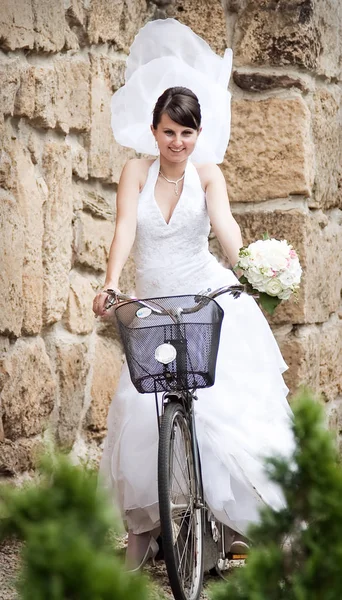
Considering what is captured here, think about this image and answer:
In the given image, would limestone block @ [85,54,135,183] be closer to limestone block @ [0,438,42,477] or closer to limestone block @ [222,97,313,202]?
limestone block @ [222,97,313,202]

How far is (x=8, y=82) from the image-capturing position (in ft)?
11.9

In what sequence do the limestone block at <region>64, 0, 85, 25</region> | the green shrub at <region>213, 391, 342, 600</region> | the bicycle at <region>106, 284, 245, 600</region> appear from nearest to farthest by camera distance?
the green shrub at <region>213, 391, 342, 600</region>
the bicycle at <region>106, 284, 245, 600</region>
the limestone block at <region>64, 0, 85, 25</region>

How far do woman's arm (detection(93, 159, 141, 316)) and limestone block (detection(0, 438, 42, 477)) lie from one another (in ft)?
2.29

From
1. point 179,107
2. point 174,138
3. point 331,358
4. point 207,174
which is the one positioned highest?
point 179,107

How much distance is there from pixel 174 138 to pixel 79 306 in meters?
0.92

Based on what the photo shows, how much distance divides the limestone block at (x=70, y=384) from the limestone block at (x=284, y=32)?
1.61 meters

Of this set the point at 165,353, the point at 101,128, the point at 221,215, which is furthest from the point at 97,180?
the point at 165,353

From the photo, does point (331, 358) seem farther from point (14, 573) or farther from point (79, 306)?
point (14, 573)

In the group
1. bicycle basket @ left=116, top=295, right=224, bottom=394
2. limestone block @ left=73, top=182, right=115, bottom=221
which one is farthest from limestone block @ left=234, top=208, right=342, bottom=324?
bicycle basket @ left=116, top=295, right=224, bottom=394

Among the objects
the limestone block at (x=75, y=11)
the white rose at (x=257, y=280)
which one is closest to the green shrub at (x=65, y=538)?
the white rose at (x=257, y=280)

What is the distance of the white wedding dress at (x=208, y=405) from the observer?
3.49 metres

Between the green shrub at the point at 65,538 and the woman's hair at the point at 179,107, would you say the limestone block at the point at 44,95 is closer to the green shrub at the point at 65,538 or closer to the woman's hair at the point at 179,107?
the woman's hair at the point at 179,107

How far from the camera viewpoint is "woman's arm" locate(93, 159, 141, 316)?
139 inches

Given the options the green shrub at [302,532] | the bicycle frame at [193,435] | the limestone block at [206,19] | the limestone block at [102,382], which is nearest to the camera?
the green shrub at [302,532]
